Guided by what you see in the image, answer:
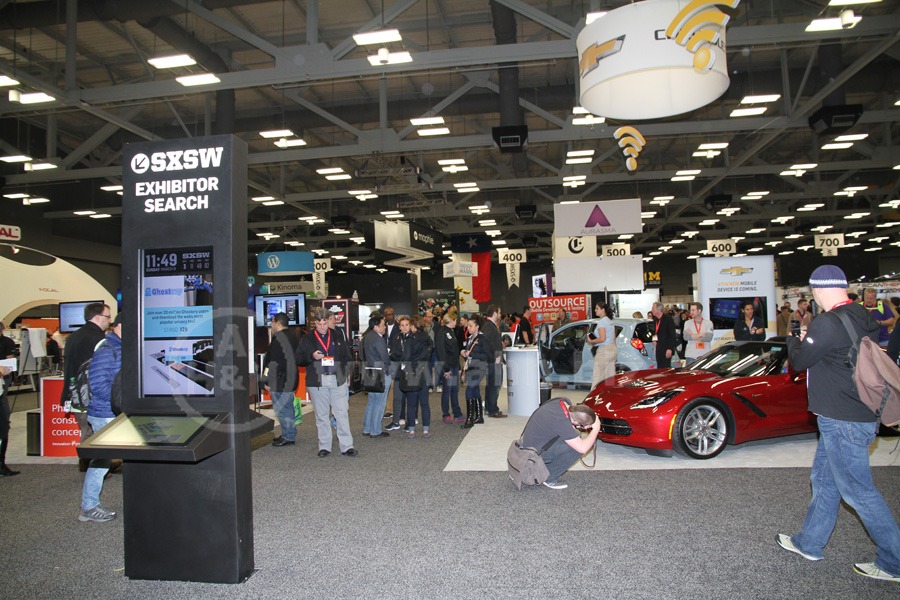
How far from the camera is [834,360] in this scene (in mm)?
3609

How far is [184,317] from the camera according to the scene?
3.88m

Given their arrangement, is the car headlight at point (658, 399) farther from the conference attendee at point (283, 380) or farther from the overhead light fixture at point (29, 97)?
the overhead light fixture at point (29, 97)

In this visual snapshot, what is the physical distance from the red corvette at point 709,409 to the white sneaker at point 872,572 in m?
2.70

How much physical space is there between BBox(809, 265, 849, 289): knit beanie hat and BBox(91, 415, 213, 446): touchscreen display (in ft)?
12.2

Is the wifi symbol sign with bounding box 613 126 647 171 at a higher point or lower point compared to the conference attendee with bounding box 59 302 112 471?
higher

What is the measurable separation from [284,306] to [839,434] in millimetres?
12965

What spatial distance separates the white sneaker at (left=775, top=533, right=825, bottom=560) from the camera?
3.76 meters

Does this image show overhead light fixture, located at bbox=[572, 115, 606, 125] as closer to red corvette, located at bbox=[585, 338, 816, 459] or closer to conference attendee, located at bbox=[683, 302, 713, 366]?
conference attendee, located at bbox=[683, 302, 713, 366]

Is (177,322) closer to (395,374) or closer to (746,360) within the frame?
(395,374)

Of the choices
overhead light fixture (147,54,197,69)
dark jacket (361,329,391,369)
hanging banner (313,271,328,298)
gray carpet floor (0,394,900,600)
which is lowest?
gray carpet floor (0,394,900,600)

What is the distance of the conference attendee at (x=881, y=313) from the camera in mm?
10302

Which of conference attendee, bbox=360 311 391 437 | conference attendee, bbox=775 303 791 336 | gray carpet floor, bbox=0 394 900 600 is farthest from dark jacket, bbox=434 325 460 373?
conference attendee, bbox=775 303 791 336

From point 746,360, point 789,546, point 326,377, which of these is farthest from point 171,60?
point 789,546

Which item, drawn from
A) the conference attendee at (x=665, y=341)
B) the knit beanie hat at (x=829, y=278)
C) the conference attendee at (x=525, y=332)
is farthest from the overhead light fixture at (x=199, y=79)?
the knit beanie hat at (x=829, y=278)
